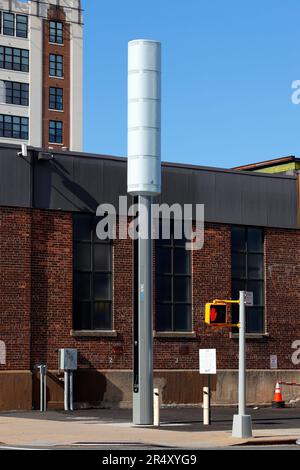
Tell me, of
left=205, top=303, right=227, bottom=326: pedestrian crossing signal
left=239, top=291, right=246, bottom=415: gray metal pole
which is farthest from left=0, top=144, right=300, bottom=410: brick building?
left=239, top=291, right=246, bottom=415: gray metal pole

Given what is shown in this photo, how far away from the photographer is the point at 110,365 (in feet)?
130

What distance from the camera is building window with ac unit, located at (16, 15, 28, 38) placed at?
110625mm

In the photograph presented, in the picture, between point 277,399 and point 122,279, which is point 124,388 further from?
point 277,399

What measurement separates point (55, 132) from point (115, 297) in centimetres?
Answer: 7212

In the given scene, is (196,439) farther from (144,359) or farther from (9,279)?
(9,279)

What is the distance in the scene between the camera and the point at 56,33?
373 feet

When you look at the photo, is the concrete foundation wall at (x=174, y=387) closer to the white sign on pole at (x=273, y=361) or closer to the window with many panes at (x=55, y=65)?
the white sign on pole at (x=273, y=361)

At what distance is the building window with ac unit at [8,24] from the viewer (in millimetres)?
109812

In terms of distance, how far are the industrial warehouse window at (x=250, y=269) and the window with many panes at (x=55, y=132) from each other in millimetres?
68393

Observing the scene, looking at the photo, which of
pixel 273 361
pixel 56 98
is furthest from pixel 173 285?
pixel 56 98

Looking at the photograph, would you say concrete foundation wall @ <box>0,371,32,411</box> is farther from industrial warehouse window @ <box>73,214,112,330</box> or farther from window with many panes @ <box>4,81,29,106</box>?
window with many panes @ <box>4,81,29,106</box>

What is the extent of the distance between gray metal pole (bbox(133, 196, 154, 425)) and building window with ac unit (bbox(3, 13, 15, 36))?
83414 mm

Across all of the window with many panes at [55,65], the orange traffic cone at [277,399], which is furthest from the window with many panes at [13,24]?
the orange traffic cone at [277,399]

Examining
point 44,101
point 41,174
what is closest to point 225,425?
point 41,174
